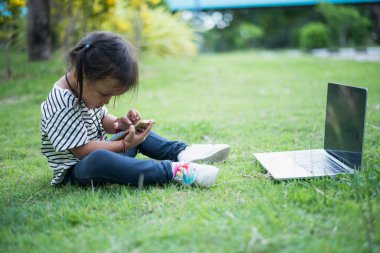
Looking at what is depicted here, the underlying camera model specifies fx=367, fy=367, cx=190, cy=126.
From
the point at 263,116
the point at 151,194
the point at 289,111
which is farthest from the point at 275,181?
the point at 289,111

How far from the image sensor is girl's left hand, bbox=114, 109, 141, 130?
253cm

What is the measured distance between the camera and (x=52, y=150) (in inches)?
87.9

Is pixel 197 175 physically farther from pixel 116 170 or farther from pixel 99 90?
pixel 99 90

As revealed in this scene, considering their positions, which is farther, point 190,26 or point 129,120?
point 190,26

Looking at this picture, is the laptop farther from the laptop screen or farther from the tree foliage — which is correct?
the tree foliage

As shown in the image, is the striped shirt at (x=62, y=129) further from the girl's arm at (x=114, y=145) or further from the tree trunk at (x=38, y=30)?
the tree trunk at (x=38, y=30)

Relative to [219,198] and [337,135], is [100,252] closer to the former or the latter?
[219,198]

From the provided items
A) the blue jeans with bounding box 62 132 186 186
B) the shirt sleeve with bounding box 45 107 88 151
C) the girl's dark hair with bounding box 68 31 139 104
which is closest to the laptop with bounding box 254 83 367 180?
the blue jeans with bounding box 62 132 186 186

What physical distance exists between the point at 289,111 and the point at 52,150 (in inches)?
117

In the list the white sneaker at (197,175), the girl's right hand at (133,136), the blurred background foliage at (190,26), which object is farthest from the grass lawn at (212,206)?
the blurred background foliage at (190,26)

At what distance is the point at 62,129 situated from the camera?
208 centimetres

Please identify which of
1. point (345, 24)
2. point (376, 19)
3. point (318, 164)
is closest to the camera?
point (318, 164)

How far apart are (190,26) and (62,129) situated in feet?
31.5

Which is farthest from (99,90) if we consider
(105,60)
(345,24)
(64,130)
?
(345,24)
